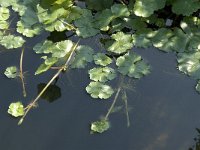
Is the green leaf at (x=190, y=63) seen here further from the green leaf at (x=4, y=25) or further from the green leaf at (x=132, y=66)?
the green leaf at (x=4, y=25)

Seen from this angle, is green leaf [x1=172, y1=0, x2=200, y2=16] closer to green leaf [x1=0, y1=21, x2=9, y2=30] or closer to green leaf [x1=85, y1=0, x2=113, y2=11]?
green leaf [x1=85, y1=0, x2=113, y2=11]

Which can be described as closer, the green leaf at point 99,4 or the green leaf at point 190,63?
the green leaf at point 190,63

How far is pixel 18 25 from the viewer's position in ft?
9.87

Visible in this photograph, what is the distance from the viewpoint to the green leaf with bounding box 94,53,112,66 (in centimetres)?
275

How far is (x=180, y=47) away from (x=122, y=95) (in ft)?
1.56

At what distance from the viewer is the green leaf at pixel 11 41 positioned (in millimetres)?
2928

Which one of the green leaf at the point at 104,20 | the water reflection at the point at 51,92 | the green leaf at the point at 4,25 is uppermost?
the green leaf at the point at 104,20

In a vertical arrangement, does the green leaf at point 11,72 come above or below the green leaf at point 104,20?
below

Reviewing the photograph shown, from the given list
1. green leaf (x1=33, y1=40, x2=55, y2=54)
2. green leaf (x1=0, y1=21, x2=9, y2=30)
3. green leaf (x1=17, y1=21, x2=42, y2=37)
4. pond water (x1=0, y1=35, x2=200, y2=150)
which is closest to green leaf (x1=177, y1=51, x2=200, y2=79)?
pond water (x1=0, y1=35, x2=200, y2=150)

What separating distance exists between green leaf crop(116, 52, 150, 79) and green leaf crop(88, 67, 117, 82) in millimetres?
57

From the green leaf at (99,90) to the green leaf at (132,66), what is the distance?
0.15 m

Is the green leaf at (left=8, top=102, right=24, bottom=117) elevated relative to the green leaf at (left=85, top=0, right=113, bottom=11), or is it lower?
lower

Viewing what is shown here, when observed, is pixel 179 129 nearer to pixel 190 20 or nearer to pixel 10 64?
pixel 190 20

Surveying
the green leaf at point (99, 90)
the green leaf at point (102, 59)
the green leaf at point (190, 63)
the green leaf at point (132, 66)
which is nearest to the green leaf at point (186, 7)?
the green leaf at point (190, 63)
